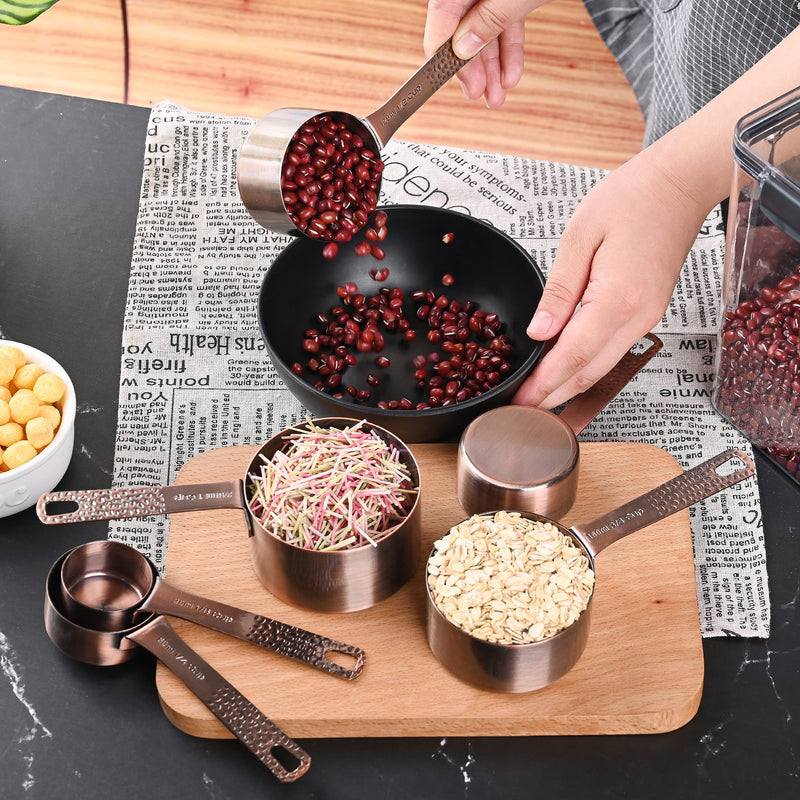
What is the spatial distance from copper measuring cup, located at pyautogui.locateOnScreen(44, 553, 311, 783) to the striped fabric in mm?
1497

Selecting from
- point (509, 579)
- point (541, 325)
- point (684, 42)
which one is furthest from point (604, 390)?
point (684, 42)

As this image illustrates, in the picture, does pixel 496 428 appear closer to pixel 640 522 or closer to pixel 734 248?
pixel 640 522

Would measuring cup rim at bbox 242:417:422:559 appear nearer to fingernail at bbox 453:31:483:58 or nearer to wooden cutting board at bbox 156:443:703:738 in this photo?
wooden cutting board at bbox 156:443:703:738

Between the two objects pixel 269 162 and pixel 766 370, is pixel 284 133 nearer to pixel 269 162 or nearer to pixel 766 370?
pixel 269 162

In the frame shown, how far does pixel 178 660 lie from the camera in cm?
112

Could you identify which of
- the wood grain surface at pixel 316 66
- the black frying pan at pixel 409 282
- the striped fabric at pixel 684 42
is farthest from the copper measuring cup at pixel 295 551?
the wood grain surface at pixel 316 66

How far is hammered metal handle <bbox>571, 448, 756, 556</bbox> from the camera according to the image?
3.82 ft

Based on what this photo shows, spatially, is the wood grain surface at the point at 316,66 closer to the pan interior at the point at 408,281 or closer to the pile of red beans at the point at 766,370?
the pan interior at the point at 408,281

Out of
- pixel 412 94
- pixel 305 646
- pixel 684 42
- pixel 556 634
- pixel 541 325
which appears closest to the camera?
pixel 556 634

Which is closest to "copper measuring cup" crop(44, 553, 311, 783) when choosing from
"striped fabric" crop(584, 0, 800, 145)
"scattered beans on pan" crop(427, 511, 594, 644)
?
"scattered beans on pan" crop(427, 511, 594, 644)

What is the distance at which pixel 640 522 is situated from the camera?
1.18 m

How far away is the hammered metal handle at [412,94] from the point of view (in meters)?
1.48

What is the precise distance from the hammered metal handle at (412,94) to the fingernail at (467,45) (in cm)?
1

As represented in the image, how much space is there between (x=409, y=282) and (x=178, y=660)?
76 centimetres
